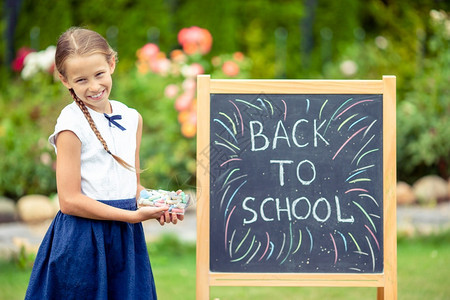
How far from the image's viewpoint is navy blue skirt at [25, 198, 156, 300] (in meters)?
2.28

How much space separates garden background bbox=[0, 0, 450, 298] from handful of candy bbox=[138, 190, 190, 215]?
3434 millimetres

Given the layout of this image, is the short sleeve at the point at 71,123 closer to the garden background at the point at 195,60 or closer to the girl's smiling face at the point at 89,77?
the girl's smiling face at the point at 89,77

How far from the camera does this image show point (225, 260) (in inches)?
104

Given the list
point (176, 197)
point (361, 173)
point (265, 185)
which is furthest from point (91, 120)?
point (361, 173)

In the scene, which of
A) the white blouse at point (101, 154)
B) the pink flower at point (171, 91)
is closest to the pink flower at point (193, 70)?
the pink flower at point (171, 91)

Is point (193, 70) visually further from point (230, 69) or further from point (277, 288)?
point (277, 288)

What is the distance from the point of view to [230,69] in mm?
6145

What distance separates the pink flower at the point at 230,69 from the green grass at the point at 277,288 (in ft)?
6.08

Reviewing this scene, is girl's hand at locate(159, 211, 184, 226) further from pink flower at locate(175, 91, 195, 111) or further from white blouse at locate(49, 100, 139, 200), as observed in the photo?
pink flower at locate(175, 91, 195, 111)

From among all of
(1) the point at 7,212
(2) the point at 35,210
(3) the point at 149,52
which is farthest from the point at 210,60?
(1) the point at 7,212

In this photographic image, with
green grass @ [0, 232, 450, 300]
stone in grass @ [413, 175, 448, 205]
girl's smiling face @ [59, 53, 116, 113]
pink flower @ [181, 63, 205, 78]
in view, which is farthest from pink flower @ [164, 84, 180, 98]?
girl's smiling face @ [59, 53, 116, 113]

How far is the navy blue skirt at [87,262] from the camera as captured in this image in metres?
2.28

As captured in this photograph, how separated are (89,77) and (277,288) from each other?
2464 millimetres

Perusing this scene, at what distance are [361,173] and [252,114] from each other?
1.65ft
